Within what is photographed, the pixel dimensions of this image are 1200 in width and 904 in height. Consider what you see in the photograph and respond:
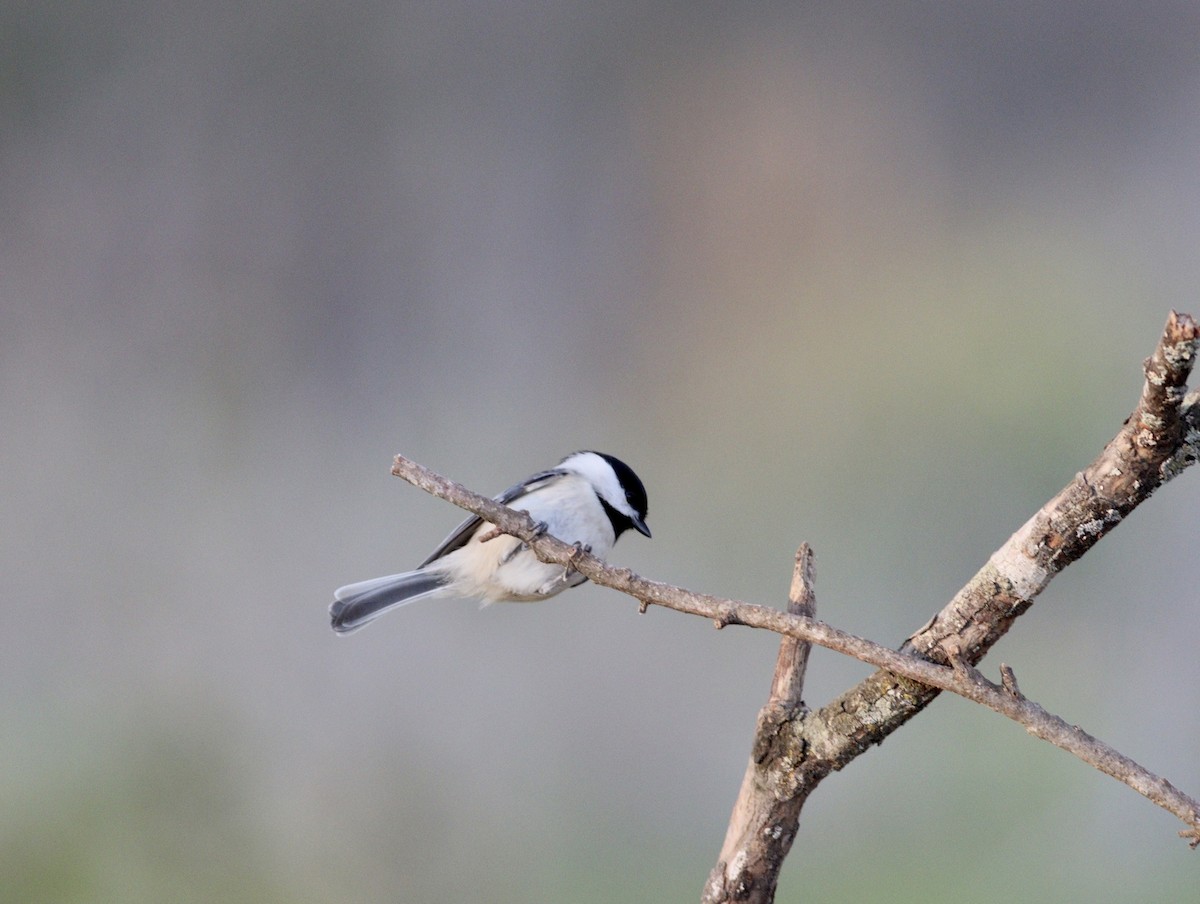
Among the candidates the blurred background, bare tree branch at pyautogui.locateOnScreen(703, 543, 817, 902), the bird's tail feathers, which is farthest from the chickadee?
the blurred background

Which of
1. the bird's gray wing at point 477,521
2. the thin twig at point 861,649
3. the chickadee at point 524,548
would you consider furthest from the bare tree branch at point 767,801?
the bird's gray wing at point 477,521

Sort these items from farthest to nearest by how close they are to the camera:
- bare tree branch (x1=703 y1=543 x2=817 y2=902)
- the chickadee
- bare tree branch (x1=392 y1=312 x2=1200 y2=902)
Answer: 1. the chickadee
2. bare tree branch (x1=703 y1=543 x2=817 y2=902)
3. bare tree branch (x1=392 y1=312 x2=1200 y2=902)

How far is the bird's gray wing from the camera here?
1.77m

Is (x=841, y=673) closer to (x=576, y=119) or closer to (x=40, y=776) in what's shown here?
(x=576, y=119)

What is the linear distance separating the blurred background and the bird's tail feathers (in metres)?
1.10

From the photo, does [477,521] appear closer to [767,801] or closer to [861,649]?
[767,801]

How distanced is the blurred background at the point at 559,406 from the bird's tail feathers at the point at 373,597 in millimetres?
1099

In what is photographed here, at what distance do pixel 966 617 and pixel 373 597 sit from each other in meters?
1.02

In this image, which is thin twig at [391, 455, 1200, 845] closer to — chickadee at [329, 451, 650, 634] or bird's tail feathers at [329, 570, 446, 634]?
chickadee at [329, 451, 650, 634]

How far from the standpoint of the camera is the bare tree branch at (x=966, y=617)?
923 millimetres

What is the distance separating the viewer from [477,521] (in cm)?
173

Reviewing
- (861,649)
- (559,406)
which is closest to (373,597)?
(861,649)

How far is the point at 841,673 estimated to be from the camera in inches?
110

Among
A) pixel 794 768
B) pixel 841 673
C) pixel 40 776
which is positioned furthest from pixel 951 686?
pixel 40 776
